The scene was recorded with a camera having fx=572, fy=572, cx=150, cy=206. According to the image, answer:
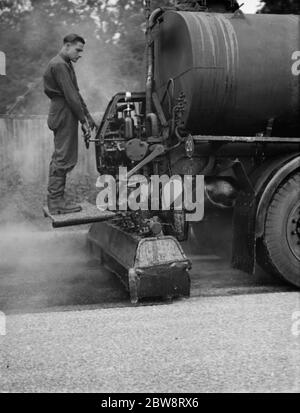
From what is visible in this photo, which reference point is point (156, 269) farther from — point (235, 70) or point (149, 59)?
point (149, 59)

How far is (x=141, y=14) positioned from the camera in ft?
36.9

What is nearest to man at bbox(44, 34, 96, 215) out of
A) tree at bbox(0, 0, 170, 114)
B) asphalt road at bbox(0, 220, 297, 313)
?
asphalt road at bbox(0, 220, 297, 313)

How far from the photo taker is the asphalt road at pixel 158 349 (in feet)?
9.55

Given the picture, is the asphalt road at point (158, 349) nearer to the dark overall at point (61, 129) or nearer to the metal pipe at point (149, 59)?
the dark overall at point (61, 129)

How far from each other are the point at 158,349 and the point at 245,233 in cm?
196

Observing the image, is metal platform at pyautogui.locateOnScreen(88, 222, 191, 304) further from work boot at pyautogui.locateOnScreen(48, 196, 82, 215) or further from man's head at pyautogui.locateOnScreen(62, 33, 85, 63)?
man's head at pyautogui.locateOnScreen(62, 33, 85, 63)

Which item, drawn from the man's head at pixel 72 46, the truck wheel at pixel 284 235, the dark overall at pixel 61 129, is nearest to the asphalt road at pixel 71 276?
the truck wheel at pixel 284 235

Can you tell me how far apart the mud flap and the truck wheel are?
0.14 metres

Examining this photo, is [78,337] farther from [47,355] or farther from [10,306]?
[10,306]

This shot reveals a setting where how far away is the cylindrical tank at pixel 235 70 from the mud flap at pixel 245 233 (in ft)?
2.23

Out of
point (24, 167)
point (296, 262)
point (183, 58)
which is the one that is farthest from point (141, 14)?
point (296, 262)

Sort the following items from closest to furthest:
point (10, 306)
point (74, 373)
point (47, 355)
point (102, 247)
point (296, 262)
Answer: point (74, 373) < point (47, 355) < point (10, 306) < point (296, 262) < point (102, 247)

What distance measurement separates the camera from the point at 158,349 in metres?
3.40

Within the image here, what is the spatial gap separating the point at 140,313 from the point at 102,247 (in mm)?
1886
